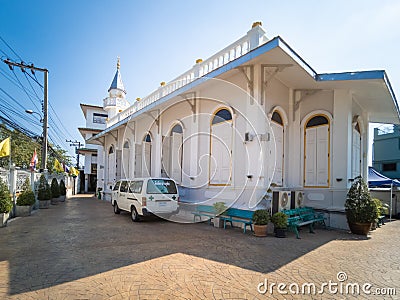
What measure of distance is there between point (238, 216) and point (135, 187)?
4.06 metres

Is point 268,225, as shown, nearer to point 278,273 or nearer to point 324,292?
point 278,273

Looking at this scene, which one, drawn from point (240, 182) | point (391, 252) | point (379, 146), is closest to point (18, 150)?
point (240, 182)

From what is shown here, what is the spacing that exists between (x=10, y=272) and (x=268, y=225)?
20.2 ft

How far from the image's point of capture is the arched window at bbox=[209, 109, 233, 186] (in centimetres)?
888

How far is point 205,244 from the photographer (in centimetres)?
604

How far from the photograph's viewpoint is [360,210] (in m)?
7.36

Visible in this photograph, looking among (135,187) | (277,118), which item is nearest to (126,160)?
(135,187)

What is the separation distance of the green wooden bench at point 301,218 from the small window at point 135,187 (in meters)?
4.96

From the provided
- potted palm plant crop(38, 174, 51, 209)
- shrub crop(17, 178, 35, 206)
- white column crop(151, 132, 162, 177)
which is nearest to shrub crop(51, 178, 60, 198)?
potted palm plant crop(38, 174, 51, 209)

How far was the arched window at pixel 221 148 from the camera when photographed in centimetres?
888

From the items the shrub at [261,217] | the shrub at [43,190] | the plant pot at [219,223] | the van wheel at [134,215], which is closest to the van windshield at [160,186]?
the van wheel at [134,215]

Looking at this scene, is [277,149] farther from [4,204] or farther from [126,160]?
[126,160]

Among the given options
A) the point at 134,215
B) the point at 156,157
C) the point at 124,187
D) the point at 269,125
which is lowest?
the point at 134,215

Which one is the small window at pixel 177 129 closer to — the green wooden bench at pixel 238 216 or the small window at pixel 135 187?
the small window at pixel 135 187
